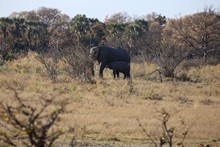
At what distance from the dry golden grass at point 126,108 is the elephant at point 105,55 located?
232 centimetres

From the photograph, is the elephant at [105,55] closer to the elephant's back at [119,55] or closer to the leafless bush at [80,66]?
the elephant's back at [119,55]

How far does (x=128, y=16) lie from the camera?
211ft

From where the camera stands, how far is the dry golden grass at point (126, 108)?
9.58 meters

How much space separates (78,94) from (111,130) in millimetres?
4422

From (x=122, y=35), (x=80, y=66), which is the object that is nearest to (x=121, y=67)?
(x=80, y=66)

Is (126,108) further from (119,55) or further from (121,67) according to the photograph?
(119,55)

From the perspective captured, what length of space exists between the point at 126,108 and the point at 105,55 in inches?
347

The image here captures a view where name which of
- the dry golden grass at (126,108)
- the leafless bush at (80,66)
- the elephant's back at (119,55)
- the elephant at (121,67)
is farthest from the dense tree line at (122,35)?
the dry golden grass at (126,108)

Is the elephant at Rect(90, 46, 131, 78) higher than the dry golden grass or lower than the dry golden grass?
higher

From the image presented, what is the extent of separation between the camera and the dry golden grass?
9578mm

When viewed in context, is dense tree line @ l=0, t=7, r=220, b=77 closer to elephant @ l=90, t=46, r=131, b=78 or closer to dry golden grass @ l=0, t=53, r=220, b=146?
elephant @ l=90, t=46, r=131, b=78

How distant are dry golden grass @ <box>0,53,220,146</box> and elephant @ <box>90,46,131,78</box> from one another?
7.62 feet

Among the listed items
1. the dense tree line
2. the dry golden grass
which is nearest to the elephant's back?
the dry golden grass

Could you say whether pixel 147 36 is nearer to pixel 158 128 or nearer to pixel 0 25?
pixel 0 25
